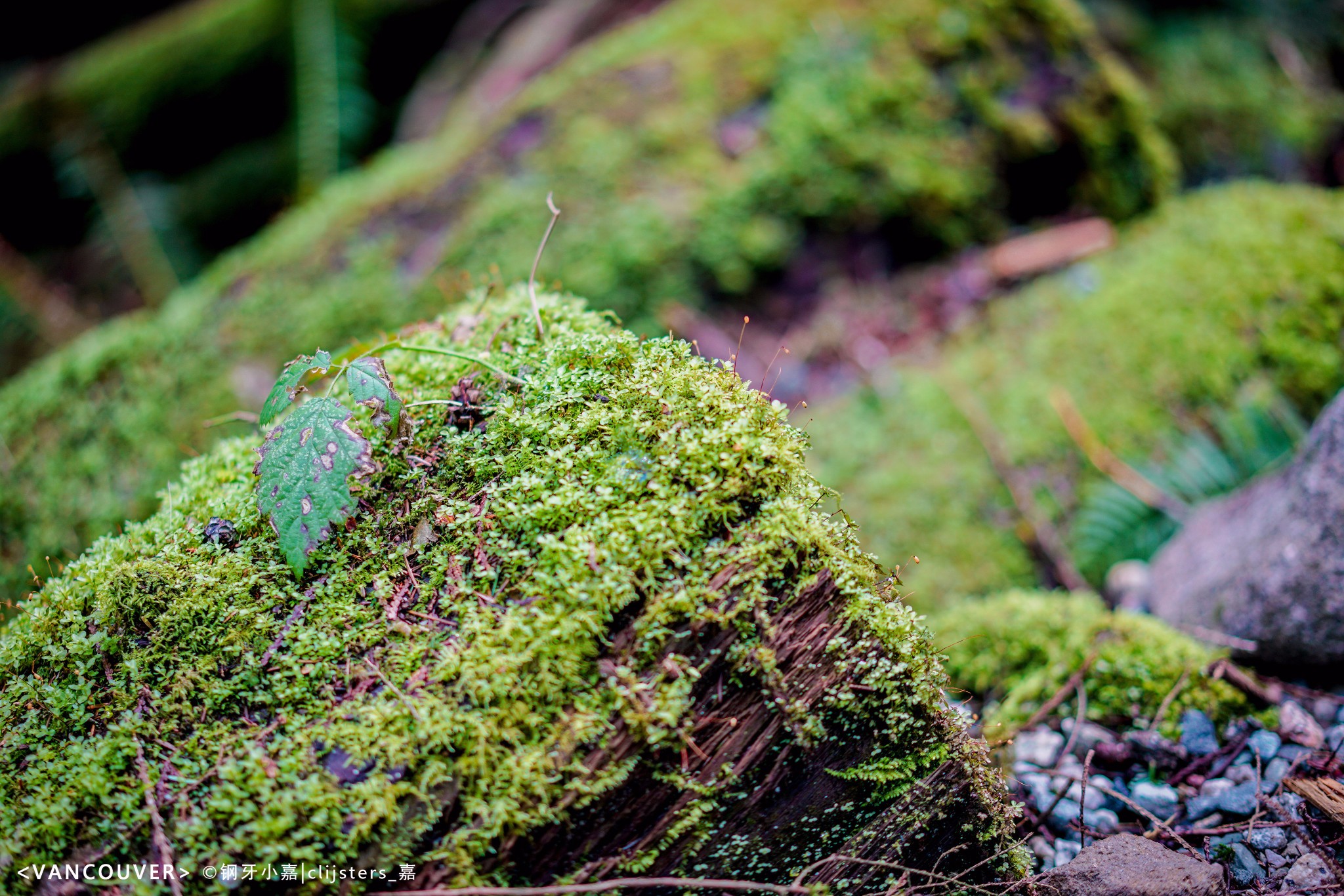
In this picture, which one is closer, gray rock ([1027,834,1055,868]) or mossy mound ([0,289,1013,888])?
mossy mound ([0,289,1013,888])

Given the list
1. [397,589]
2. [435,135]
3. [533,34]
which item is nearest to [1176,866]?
[397,589]

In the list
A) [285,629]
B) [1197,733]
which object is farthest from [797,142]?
[285,629]

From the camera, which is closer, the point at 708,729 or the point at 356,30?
the point at 708,729

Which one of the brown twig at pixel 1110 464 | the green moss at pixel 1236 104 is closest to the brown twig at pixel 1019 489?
the brown twig at pixel 1110 464

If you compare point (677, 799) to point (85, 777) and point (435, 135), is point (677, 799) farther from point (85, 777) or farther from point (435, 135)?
point (435, 135)

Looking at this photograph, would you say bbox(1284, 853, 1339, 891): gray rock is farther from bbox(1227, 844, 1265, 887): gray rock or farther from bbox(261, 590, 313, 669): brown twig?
bbox(261, 590, 313, 669): brown twig

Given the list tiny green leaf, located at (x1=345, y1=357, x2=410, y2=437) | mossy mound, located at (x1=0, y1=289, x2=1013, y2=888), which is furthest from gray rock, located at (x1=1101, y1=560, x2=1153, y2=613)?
tiny green leaf, located at (x1=345, y1=357, x2=410, y2=437)

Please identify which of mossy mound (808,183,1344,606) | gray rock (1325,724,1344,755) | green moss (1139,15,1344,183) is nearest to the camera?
gray rock (1325,724,1344,755)
